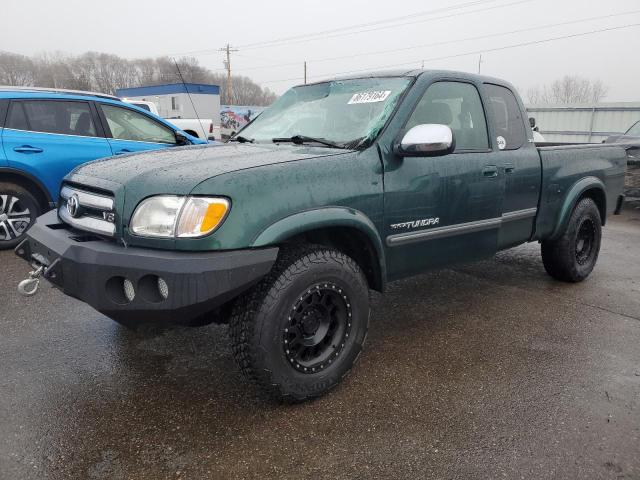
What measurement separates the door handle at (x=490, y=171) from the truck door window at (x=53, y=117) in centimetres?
450

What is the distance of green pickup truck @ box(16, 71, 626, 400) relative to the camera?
221 centimetres

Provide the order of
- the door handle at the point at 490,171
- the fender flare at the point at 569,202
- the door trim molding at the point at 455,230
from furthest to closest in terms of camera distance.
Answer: the fender flare at the point at 569,202 < the door handle at the point at 490,171 < the door trim molding at the point at 455,230

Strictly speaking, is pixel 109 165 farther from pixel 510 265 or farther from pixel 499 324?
pixel 510 265

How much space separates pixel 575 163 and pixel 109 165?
3799mm

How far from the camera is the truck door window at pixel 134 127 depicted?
5.99 meters

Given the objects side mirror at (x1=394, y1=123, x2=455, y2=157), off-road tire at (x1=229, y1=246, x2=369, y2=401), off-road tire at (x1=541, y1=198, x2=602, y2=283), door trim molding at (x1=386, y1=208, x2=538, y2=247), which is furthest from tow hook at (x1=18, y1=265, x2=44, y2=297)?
off-road tire at (x1=541, y1=198, x2=602, y2=283)

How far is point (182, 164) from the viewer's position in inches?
99.1

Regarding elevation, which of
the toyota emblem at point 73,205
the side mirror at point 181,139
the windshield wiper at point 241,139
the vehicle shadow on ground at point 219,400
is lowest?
the vehicle shadow on ground at point 219,400

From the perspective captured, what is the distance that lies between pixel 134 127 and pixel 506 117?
440cm

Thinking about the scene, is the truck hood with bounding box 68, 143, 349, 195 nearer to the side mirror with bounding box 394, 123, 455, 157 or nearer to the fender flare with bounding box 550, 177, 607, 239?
the side mirror with bounding box 394, 123, 455, 157

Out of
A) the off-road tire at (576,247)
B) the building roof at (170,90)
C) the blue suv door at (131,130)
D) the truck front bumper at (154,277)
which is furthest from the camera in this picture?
the building roof at (170,90)

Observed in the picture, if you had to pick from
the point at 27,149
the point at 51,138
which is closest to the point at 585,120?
the point at 51,138

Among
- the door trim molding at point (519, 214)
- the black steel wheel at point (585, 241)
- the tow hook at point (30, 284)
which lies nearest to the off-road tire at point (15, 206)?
the tow hook at point (30, 284)

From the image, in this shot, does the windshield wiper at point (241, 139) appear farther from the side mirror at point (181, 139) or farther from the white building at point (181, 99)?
the white building at point (181, 99)
